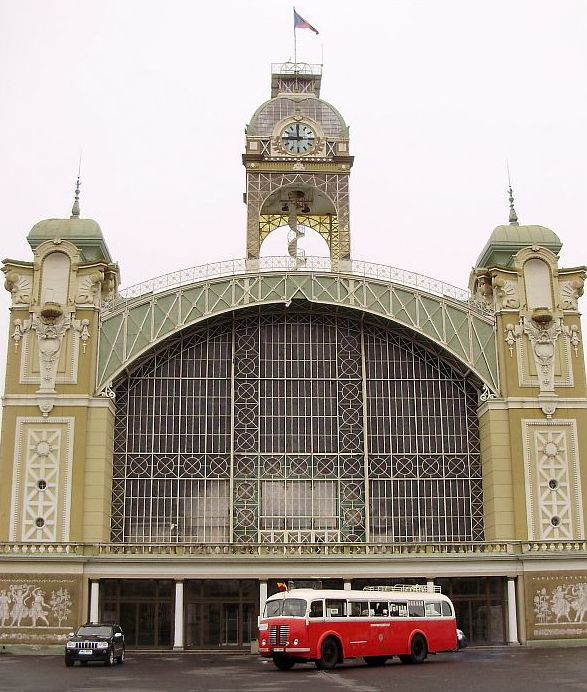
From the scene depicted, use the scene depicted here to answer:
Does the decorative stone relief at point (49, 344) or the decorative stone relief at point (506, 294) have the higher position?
the decorative stone relief at point (506, 294)

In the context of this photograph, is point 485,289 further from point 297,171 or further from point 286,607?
point 286,607

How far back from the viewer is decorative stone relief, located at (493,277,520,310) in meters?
53.2

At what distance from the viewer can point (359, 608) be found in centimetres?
3419

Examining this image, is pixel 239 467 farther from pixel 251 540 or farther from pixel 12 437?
pixel 12 437

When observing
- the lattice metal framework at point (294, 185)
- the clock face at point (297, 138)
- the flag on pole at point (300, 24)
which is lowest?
the lattice metal framework at point (294, 185)

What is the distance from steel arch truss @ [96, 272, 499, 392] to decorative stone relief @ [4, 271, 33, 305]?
13.3 ft

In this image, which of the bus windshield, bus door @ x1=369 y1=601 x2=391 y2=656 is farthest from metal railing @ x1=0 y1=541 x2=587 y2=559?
the bus windshield

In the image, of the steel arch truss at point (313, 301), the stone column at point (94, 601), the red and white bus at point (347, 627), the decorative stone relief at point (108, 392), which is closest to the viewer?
the red and white bus at point (347, 627)

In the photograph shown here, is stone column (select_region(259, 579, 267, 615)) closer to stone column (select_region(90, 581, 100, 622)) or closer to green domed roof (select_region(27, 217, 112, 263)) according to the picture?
stone column (select_region(90, 581, 100, 622))

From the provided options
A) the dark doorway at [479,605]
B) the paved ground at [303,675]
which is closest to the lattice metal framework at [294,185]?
the dark doorway at [479,605]

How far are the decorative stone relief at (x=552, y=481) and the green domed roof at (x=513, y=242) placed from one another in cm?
1043

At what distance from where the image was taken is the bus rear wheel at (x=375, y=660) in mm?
35000

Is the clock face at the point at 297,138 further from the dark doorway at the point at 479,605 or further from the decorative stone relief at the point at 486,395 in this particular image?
the dark doorway at the point at 479,605

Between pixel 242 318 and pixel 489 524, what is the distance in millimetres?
16933
